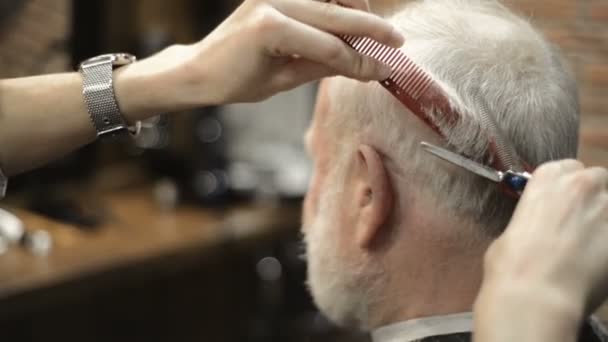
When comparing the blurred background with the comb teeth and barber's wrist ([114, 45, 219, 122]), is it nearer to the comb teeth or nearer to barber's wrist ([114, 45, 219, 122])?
barber's wrist ([114, 45, 219, 122])

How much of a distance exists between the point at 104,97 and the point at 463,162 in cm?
54

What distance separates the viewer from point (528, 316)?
0.84 metres

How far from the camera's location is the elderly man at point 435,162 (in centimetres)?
115

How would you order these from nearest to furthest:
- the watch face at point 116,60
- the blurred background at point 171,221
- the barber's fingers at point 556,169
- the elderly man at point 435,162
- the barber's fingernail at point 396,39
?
the barber's fingers at point 556,169, the barber's fingernail at point 396,39, the elderly man at point 435,162, the watch face at point 116,60, the blurred background at point 171,221

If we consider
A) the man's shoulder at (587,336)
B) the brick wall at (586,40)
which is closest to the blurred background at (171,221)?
the brick wall at (586,40)

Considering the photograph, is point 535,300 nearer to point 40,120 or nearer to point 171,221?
point 40,120

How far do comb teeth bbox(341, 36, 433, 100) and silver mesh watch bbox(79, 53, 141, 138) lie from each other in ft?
1.28

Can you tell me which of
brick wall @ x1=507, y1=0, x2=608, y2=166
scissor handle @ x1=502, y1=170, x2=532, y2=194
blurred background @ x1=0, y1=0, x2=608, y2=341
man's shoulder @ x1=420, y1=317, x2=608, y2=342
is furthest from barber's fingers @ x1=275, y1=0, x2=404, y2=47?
blurred background @ x1=0, y1=0, x2=608, y2=341

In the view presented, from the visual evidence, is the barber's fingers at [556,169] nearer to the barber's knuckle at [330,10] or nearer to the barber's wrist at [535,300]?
the barber's wrist at [535,300]

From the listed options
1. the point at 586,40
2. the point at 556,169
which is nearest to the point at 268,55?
the point at 556,169

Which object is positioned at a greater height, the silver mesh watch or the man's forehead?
the silver mesh watch

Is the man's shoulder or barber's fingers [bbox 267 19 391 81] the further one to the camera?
the man's shoulder

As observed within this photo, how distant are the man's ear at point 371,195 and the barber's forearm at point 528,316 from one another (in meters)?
0.35

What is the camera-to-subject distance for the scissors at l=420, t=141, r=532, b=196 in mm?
1077
